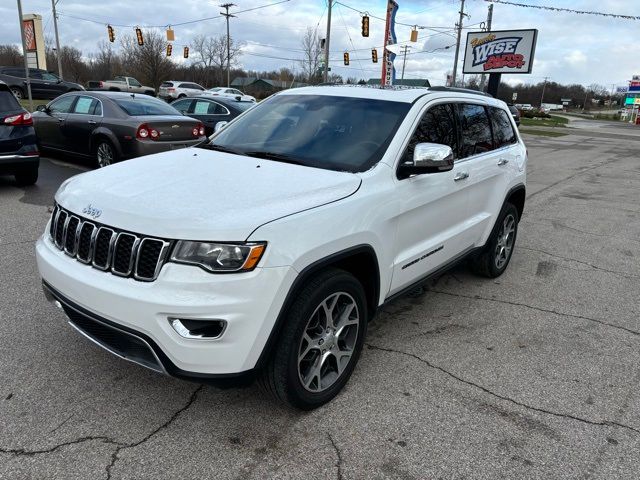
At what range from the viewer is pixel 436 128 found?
12.7 feet

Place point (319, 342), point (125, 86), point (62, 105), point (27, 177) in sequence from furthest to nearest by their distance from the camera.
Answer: point (125, 86) < point (62, 105) < point (27, 177) < point (319, 342)

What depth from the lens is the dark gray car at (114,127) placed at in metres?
8.89

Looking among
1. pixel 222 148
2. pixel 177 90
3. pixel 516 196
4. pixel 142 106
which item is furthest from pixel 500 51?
pixel 222 148

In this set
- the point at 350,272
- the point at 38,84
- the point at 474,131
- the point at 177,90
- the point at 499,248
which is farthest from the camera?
the point at 177,90

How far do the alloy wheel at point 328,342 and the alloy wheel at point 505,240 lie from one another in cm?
260

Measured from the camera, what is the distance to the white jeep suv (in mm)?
2420

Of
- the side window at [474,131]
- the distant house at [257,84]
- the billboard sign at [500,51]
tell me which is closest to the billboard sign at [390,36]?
the billboard sign at [500,51]

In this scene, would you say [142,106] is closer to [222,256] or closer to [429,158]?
[429,158]

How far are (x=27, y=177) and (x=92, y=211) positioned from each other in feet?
21.7

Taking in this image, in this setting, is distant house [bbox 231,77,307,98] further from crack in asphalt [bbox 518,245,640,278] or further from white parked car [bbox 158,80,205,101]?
crack in asphalt [bbox 518,245,640,278]

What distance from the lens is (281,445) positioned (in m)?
2.68

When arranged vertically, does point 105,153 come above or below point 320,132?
below

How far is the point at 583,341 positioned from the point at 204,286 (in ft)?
10.3

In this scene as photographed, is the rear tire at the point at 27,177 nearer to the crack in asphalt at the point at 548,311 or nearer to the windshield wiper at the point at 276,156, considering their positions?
the windshield wiper at the point at 276,156
